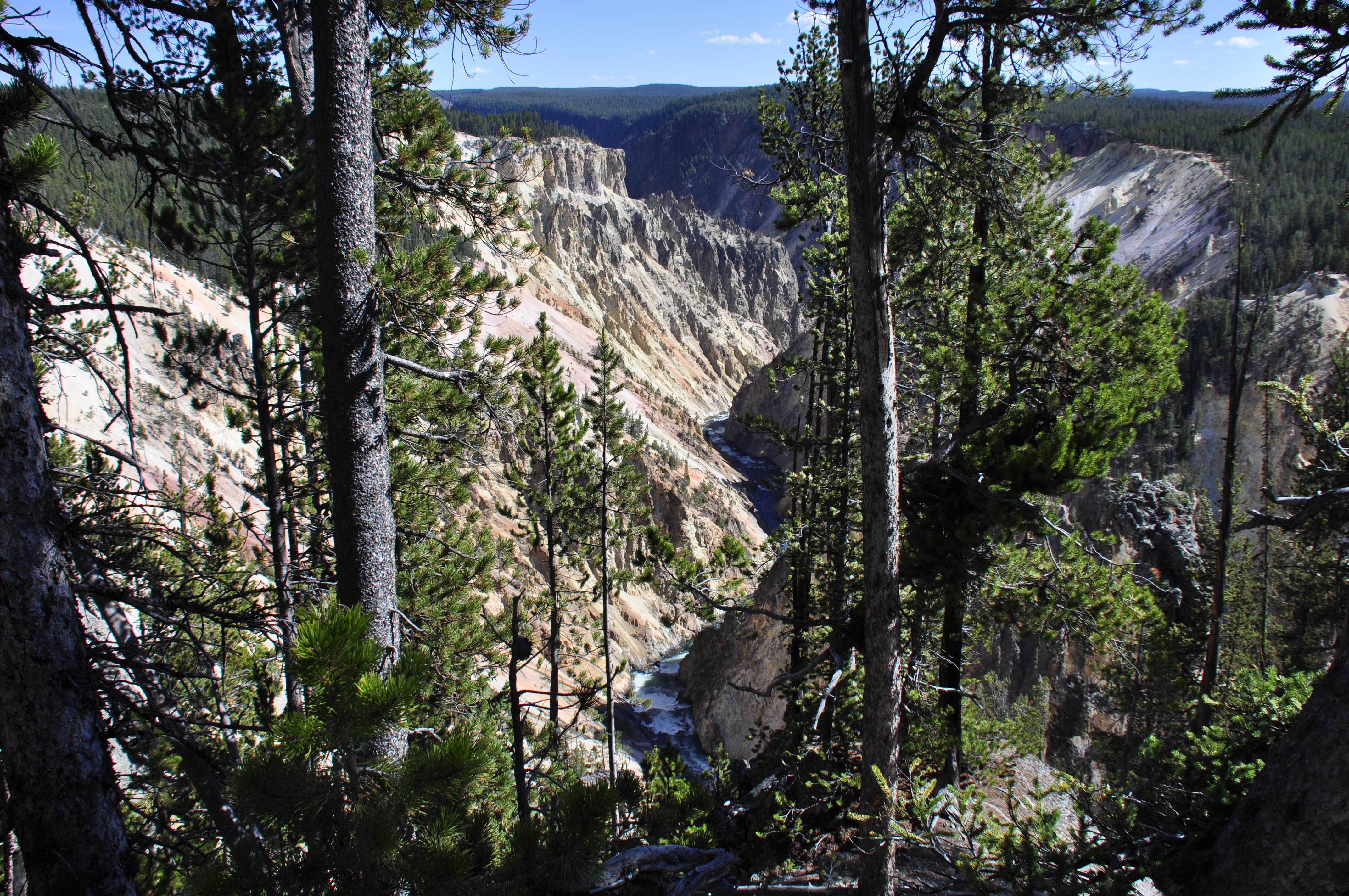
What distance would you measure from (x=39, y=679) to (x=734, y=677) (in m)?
23.4

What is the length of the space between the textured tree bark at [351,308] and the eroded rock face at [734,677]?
13.7 m

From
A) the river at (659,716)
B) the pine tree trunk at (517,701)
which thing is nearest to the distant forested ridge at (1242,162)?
the pine tree trunk at (517,701)

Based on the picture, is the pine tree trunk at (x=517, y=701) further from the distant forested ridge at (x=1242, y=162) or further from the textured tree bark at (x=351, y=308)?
the distant forested ridge at (x=1242, y=162)

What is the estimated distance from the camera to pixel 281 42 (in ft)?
15.4

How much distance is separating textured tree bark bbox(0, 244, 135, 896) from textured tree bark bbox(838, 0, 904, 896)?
13.5ft

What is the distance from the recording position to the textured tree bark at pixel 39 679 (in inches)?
98.2

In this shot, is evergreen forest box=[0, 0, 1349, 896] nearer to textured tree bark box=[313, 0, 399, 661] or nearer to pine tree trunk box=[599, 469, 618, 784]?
textured tree bark box=[313, 0, 399, 661]

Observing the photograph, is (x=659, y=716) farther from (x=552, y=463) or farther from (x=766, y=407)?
(x=766, y=407)

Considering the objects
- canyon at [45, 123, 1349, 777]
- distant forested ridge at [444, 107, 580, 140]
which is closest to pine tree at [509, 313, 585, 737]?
canyon at [45, 123, 1349, 777]

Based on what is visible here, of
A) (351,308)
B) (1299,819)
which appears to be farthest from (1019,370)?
(351,308)

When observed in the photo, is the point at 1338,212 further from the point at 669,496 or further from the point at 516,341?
the point at 516,341

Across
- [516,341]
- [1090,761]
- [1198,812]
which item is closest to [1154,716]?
[1090,761]

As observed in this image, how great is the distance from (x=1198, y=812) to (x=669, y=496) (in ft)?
122

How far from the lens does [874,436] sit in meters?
4.80
